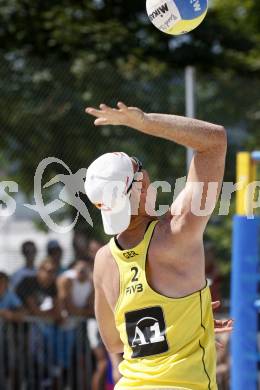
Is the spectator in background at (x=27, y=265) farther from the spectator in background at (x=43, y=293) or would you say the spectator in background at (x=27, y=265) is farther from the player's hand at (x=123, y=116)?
the player's hand at (x=123, y=116)

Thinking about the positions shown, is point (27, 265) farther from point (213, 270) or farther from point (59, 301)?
point (213, 270)

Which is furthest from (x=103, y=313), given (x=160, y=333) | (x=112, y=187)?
(x=112, y=187)

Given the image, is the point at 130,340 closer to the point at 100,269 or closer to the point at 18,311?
the point at 100,269

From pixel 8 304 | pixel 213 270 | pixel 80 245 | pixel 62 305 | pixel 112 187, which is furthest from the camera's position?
pixel 213 270

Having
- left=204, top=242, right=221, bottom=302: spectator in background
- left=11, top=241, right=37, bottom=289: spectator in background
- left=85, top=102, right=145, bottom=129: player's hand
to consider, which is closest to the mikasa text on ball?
left=85, top=102, right=145, bottom=129: player's hand

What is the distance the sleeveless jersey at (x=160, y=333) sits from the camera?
3785 millimetres

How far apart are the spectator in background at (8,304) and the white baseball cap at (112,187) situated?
14.5 feet

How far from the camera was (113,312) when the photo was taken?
409cm

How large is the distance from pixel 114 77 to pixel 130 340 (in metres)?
5.22

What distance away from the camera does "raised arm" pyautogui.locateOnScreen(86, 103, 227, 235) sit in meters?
3.53

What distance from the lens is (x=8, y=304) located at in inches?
321

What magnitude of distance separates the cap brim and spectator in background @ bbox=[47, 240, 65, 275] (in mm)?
4456

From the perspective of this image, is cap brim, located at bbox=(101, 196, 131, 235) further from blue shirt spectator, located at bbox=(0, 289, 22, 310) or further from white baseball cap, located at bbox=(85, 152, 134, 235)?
blue shirt spectator, located at bbox=(0, 289, 22, 310)

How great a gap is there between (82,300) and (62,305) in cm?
20
